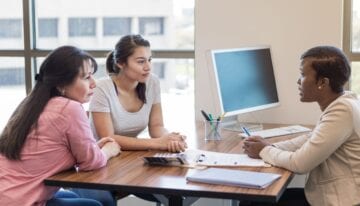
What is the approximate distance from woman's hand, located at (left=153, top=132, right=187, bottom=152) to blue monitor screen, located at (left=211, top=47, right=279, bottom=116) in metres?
0.39

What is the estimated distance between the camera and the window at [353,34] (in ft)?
10.8

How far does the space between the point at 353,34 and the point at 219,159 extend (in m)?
1.43

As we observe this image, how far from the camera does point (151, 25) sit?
12.4 ft

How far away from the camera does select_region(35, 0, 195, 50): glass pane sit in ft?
12.2

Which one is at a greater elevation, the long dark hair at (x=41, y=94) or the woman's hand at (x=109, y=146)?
the long dark hair at (x=41, y=94)

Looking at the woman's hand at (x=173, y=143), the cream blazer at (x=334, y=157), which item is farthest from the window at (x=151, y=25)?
the cream blazer at (x=334, y=157)

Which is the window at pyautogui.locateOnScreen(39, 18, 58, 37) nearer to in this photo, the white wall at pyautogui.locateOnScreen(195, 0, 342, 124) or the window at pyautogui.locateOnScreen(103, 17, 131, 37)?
the window at pyautogui.locateOnScreen(103, 17, 131, 37)

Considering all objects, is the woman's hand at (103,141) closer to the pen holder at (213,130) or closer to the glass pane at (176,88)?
the pen holder at (213,130)

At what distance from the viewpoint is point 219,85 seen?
2.84m

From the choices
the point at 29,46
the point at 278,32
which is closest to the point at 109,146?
the point at 278,32

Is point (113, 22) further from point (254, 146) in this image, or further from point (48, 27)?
point (254, 146)

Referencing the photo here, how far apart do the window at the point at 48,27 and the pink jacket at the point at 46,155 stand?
6.31ft

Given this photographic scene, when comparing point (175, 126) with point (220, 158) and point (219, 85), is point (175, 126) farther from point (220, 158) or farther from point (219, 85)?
point (220, 158)

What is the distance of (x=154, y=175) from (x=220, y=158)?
36 centimetres
